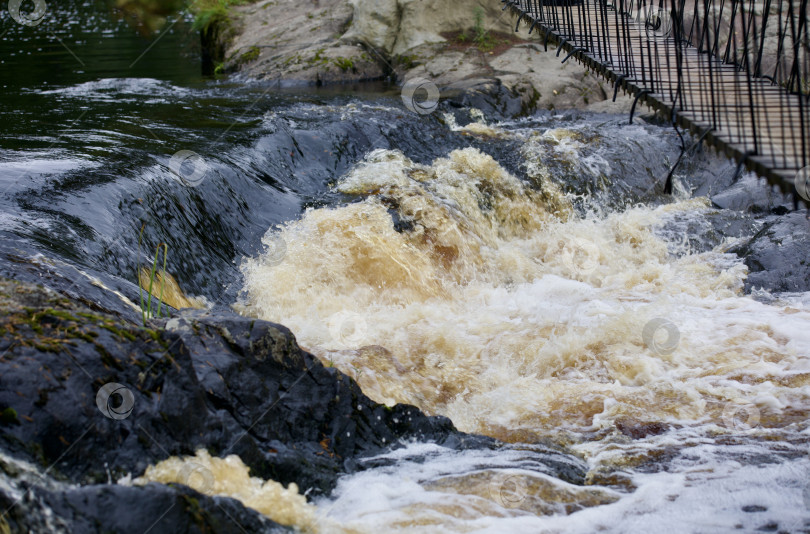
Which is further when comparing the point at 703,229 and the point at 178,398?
the point at 703,229

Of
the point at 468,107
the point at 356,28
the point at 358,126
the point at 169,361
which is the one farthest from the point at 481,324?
the point at 356,28

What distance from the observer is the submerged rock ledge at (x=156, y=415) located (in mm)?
2105

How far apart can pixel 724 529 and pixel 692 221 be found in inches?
226

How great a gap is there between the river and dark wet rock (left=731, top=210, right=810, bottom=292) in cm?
18

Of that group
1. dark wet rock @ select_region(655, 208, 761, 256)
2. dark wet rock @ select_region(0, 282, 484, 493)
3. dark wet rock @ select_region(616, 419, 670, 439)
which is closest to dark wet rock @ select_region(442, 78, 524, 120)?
dark wet rock @ select_region(655, 208, 761, 256)

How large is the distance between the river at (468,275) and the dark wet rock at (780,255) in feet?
0.58

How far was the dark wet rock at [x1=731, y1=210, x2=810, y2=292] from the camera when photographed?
6438mm

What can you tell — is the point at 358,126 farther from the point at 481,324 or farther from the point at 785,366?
the point at 785,366

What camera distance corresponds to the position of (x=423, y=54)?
13328 millimetres

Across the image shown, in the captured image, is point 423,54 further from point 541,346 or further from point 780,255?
point 541,346

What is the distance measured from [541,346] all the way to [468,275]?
5.52ft

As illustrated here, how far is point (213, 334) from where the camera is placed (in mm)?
2938

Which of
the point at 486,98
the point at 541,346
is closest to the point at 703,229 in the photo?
the point at 541,346

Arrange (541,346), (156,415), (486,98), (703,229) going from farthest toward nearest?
(486,98) < (703,229) < (541,346) < (156,415)
